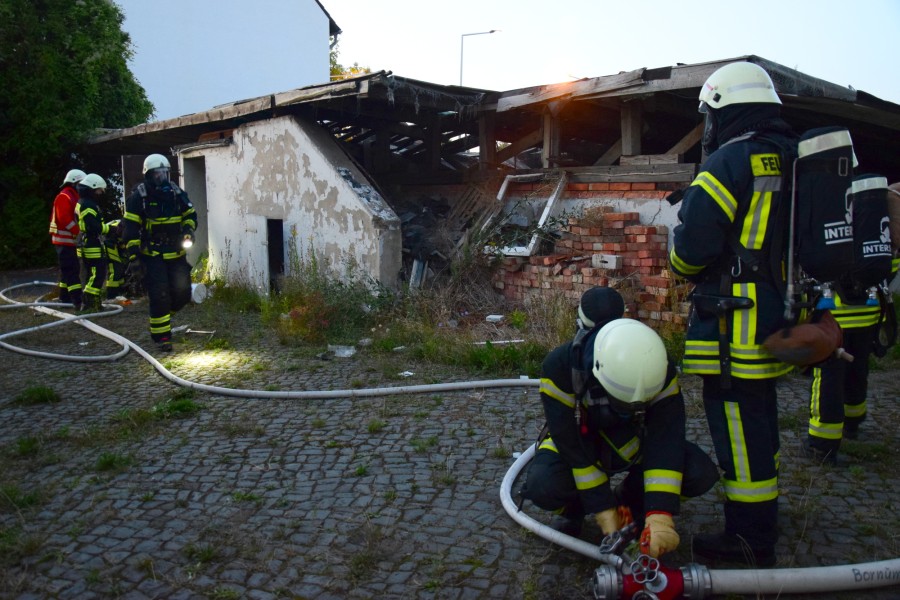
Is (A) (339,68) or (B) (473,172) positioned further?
(A) (339,68)

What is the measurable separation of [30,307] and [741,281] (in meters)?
9.64

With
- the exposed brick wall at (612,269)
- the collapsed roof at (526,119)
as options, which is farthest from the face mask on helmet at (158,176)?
the exposed brick wall at (612,269)

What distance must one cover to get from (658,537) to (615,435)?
0.49 meters

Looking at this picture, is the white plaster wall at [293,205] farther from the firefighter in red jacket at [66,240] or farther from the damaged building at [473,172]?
the firefighter in red jacket at [66,240]

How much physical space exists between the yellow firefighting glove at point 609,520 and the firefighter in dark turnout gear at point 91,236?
885 cm

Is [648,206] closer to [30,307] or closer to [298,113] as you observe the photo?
[298,113]

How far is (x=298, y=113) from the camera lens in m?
9.52

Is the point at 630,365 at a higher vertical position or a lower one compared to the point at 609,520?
higher

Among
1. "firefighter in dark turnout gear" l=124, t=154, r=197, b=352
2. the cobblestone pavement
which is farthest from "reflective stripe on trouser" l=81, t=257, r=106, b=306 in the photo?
the cobblestone pavement

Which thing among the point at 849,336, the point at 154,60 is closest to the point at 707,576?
the point at 849,336

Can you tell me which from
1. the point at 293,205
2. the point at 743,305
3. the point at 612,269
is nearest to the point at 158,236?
the point at 293,205

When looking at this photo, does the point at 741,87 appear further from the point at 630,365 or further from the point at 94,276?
the point at 94,276

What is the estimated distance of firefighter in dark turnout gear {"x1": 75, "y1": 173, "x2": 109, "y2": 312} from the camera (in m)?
9.45

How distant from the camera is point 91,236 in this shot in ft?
31.6
